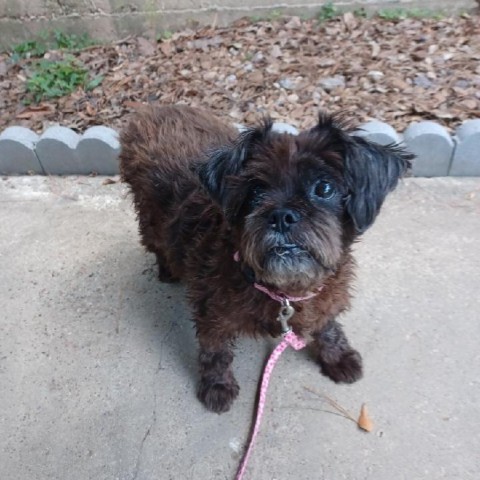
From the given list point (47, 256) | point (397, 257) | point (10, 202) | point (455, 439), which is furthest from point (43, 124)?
point (455, 439)

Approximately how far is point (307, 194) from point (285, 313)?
57cm

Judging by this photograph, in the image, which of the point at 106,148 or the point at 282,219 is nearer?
the point at 282,219

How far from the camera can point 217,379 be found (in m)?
2.52

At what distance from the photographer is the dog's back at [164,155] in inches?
99.7

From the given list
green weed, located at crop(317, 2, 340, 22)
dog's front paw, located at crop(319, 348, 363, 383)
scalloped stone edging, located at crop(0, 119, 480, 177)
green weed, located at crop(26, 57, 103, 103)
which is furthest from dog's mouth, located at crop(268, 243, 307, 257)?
green weed, located at crop(317, 2, 340, 22)

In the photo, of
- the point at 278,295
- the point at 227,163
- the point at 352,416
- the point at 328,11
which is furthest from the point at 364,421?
the point at 328,11

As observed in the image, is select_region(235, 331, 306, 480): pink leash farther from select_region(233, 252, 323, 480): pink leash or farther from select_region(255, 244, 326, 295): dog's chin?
select_region(255, 244, 326, 295): dog's chin

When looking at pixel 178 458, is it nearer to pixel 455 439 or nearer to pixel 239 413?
pixel 239 413

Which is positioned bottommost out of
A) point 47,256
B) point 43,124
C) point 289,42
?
point 47,256

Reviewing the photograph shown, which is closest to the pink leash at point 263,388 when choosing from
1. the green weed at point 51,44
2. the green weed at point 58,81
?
the green weed at point 58,81

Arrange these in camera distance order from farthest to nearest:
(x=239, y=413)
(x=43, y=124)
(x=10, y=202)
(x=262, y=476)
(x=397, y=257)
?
(x=43, y=124), (x=10, y=202), (x=397, y=257), (x=239, y=413), (x=262, y=476)

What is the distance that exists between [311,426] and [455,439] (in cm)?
63

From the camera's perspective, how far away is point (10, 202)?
3.82 meters

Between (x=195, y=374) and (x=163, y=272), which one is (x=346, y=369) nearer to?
(x=195, y=374)
